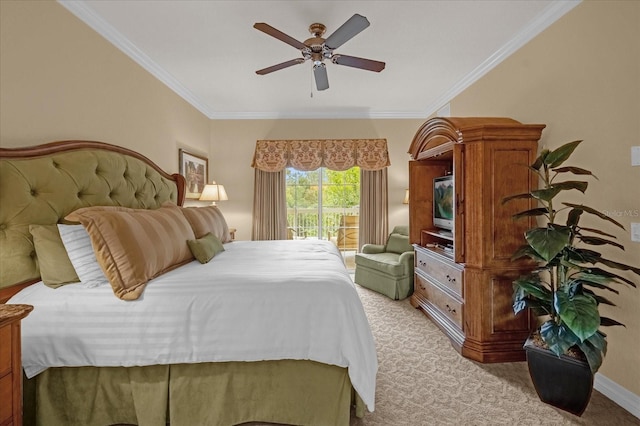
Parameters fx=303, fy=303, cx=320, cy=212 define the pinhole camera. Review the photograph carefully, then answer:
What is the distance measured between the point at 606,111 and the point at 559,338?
4.82 feet

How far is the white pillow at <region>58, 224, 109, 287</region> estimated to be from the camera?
5.28 feet

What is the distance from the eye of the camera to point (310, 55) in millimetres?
2492

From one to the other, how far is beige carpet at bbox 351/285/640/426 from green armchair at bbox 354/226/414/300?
1049 mm

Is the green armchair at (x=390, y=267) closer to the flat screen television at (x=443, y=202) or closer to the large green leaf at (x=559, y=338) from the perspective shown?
the flat screen television at (x=443, y=202)

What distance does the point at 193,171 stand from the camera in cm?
425

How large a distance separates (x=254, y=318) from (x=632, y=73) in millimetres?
2595

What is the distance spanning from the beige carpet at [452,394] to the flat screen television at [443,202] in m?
1.12

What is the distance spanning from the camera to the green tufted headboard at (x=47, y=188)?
5.32 ft

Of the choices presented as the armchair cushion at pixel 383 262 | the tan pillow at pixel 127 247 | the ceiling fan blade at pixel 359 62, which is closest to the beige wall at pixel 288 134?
the armchair cushion at pixel 383 262

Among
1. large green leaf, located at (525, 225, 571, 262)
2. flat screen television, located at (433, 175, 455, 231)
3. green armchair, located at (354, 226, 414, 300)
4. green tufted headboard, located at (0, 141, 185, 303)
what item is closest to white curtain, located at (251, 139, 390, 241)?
green armchair, located at (354, 226, 414, 300)

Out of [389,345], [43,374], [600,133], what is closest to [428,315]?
[389,345]

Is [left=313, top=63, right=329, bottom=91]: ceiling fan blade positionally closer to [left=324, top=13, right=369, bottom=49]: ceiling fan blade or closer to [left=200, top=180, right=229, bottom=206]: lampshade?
[left=324, top=13, right=369, bottom=49]: ceiling fan blade

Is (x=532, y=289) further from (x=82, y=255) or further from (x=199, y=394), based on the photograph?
(x=82, y=255)

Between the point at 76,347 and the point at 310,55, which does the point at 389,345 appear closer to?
the point at 76,347
